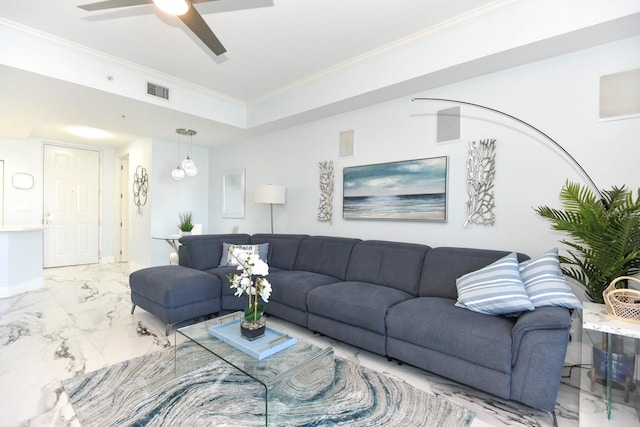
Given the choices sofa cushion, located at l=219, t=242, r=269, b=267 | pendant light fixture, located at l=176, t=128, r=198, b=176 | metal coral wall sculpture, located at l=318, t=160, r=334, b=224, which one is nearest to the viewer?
sofa cushion, located at l=219, t=242, r=269, b=267

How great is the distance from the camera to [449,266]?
2.72 meters

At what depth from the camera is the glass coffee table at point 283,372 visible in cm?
174

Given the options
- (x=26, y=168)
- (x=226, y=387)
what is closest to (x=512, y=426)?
(x=226, y=387)

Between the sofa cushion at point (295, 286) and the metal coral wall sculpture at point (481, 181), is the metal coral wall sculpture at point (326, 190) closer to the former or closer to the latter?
the sofa cushion at point (295, 286)

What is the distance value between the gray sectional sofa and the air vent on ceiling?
1.74 meters

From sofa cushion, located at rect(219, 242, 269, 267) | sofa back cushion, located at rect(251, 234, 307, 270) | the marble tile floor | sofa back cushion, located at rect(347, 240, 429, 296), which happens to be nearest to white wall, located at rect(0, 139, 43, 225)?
the marble tile floor

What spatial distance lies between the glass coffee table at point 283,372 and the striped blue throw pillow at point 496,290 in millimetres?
1070

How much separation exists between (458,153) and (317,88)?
70.7 inches

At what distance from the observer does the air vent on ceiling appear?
3676 millimetres

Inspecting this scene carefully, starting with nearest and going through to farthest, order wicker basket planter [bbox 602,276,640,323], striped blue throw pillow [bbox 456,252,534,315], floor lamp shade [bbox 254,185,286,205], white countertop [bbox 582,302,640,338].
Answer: white countertop [bbox 582,302,640,338], wicker basket planter [bbox 602,276,640,323], striped blue throw pillow [bbox 456,252,534,315], floor lamp shade [bbox 254,185,286,205]

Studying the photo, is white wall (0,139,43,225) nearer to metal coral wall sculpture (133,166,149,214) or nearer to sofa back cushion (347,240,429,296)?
metal coral wall sculpture (133,166,149,214)

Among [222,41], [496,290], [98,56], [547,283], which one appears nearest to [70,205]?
[98,56]

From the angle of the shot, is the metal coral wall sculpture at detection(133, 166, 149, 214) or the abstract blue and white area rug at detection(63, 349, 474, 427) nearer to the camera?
the abstract blue and white area rug at detection(63, 349, 474, 427)

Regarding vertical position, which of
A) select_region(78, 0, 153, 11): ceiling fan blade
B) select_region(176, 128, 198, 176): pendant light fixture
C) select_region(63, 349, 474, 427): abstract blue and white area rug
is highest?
select_region(78, 0, 153, 11): ceiling fan blade
